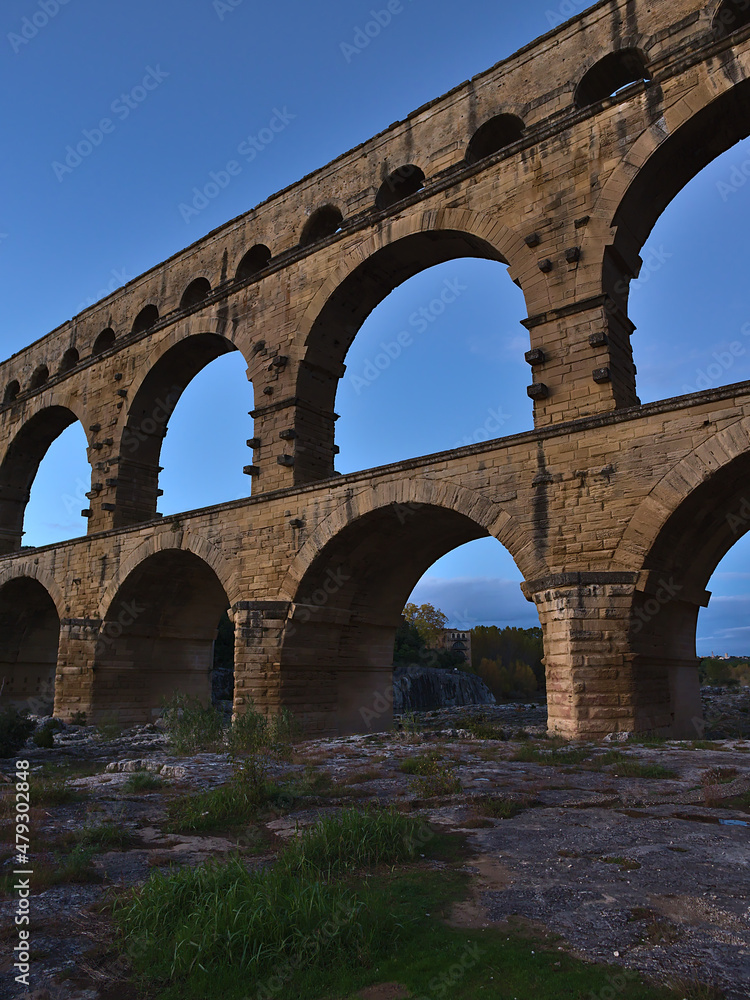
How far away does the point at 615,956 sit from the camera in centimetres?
265

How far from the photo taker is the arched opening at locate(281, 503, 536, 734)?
12281mm

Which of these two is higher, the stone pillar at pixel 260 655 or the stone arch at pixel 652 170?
the stone arch at pixel 652 170

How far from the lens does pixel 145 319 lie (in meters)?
20.2

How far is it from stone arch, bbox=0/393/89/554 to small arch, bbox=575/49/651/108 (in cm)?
1825

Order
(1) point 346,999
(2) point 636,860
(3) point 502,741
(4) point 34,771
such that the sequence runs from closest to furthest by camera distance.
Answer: (1) point 346,999
(2) point 636,860
(4) point 34,771
(3) point 502,741

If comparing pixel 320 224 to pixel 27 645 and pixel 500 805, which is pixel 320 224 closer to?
pixel 500 805

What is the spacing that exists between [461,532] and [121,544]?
847 centimetres

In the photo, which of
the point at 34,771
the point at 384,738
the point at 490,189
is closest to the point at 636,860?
the point at 384,738

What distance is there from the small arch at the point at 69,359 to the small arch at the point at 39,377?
137cm

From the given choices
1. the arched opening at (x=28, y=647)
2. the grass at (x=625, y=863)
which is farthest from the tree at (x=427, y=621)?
the grass at (x=625, y=863)

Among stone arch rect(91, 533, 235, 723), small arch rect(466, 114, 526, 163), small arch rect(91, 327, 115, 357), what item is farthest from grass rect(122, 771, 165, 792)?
small arch rect(91, 327, 115, 357)

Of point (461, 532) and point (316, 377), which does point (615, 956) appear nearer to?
point (461, 532)

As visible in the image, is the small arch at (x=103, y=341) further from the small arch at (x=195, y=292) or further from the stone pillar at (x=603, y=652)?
the stone pillar at (x=603, y=652)

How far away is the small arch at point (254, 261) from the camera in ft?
56.6
